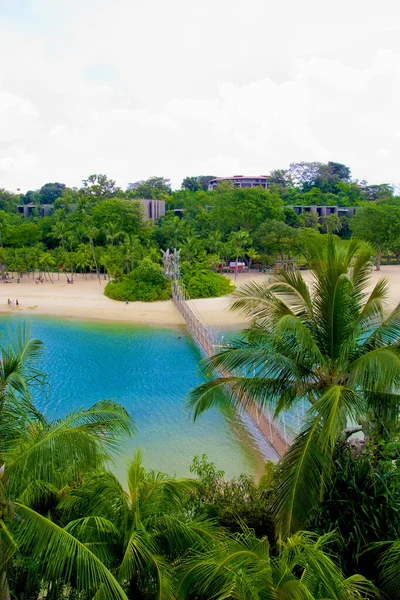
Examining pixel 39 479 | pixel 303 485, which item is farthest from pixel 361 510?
pixel 39 479

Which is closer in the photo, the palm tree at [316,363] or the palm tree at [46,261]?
the palm tree at [316,363]

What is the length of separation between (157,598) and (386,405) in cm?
303

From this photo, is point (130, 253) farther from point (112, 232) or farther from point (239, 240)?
point (239, 240)

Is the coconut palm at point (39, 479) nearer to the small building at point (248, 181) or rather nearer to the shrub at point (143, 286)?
the shrub at point (143, 286)

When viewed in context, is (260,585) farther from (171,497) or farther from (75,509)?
(75,509)

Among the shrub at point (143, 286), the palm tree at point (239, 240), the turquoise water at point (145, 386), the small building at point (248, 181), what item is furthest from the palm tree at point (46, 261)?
the small building at point (248, 181)

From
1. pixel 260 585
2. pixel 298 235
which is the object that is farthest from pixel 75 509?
pixel 298 235

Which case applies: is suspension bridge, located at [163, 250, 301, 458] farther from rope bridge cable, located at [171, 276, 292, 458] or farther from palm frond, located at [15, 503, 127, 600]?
palm frond, located at [15, 503, 127, 600]

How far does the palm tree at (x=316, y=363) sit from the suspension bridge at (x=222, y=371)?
0.44 meters

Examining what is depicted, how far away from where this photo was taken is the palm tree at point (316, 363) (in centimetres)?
459

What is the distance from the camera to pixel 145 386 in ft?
49.6

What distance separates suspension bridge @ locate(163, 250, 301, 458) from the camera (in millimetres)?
9289

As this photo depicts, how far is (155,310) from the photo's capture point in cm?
2486

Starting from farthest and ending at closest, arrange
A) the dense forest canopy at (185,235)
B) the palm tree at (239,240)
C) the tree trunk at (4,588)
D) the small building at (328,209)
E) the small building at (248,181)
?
the small building at (248,181) < the small building at (328,209) < the palm tree at (239,240) < the dense forest canopy at (185,235) < the tree trunk at (4,588)
